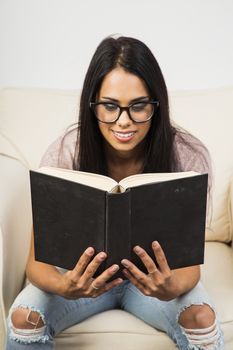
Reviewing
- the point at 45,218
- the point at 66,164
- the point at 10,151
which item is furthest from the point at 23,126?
the point at 45,218

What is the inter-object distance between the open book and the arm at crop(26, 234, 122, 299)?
19mm

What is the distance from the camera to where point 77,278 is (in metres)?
1.37

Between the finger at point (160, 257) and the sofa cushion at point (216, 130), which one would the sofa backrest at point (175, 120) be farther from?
the finger at point (160, 257)

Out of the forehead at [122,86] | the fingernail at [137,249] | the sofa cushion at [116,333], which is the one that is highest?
the forehead at [122,86]

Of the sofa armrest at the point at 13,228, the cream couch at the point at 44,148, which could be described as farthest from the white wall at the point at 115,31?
the sofa armrest at the point at 13,228

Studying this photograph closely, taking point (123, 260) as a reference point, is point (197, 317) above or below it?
below

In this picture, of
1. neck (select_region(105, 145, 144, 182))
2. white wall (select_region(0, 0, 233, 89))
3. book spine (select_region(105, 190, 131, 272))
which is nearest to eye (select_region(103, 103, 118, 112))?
neck (select_region(105, 145, 144, 182))

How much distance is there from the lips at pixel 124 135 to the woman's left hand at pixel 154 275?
0.96 ft

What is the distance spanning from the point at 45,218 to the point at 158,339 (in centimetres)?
37

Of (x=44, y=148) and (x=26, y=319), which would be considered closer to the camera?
(x=26, y=319)

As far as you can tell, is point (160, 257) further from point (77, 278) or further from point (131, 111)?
point (131, 111)

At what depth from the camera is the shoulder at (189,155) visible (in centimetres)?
169

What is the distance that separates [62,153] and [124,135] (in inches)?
9.5

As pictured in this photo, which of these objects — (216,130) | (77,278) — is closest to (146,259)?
(77,278)
